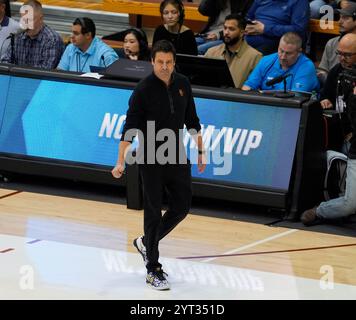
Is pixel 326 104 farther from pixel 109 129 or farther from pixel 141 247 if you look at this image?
pixel 141 247

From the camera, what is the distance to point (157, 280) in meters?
8.18

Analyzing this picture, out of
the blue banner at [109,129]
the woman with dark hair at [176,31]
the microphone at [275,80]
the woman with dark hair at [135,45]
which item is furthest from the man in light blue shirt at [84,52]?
the microphone at [275,80]

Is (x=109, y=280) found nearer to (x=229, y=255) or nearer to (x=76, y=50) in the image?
Answer: (x=229, y=255)

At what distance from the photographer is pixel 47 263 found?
8.79 metres

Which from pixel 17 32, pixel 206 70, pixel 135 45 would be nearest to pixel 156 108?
pixel 206 70

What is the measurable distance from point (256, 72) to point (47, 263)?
→ 12.2ft

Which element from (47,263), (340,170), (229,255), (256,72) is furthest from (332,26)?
(47,263)

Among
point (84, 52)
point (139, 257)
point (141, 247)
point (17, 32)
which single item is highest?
point (17, 32)

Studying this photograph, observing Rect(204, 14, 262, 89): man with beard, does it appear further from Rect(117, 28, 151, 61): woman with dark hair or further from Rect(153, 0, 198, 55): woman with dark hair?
Rect(117, 28, 151, 61): woman with dark hair

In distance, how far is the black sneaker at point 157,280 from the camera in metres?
8.16

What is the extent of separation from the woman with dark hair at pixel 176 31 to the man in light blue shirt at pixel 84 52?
0.70 metres

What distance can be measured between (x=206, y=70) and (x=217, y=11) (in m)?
2.71

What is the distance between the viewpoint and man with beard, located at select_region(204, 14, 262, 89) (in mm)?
11758

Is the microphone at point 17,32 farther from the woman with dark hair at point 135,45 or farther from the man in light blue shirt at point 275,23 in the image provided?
the man in light blue shirt at point 275,23
